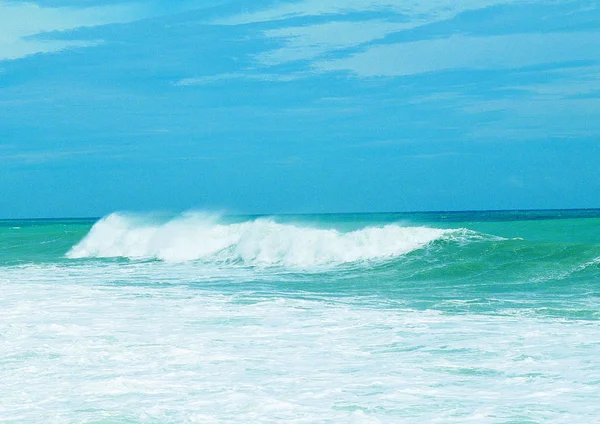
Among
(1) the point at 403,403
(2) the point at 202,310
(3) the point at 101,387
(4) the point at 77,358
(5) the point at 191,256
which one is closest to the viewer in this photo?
(1) the point at 403,403

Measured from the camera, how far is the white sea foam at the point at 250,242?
2056 centimetres

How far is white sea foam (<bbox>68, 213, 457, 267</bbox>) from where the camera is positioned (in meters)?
20.6

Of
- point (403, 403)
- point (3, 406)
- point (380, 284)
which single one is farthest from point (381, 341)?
point (380, 284)

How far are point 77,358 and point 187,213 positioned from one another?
22.9m

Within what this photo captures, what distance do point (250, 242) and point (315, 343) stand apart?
14570 millimetres

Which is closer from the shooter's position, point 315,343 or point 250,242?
point 315,343

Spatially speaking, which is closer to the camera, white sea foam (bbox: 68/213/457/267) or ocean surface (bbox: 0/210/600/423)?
ocean surface (bbox: 0/210/600/423)

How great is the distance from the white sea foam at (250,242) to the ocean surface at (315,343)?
261 centimetres

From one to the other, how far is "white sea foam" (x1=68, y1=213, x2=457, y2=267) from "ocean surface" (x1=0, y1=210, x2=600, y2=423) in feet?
8.57

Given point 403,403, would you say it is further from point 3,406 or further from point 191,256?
point 191,256

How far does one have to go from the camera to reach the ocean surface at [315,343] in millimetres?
5703

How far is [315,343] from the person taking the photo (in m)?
8.05

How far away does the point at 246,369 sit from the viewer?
693 centimetres

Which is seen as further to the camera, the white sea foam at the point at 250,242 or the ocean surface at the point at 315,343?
the white sea foam at the point at 250,242
